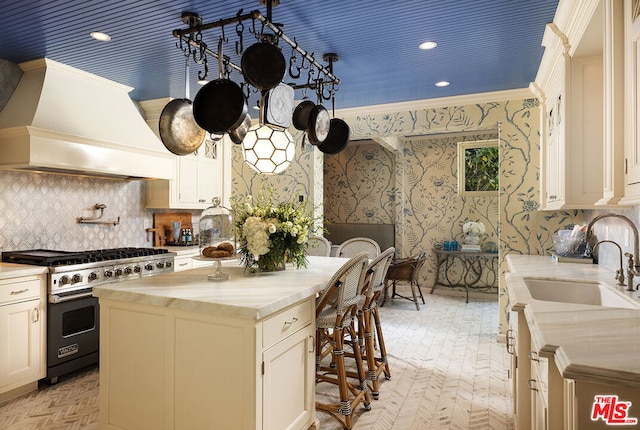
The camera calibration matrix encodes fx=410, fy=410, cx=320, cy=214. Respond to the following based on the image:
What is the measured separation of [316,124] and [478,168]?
4.46 metres

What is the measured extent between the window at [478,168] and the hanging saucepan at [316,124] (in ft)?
14.1

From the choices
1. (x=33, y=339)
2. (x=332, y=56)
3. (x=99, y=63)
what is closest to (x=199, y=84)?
(x=99, y=63)

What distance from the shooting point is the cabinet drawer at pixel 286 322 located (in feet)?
6.20

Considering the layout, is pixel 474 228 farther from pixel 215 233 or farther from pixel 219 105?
pixel 219 105

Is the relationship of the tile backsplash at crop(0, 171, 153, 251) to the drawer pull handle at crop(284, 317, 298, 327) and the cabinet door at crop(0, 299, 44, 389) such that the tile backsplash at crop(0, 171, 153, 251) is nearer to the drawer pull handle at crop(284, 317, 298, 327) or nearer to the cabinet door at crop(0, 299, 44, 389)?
the cabinet door at crop(0, 299, 44, 389)

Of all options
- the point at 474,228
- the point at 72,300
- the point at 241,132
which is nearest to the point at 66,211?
the point at 72,300

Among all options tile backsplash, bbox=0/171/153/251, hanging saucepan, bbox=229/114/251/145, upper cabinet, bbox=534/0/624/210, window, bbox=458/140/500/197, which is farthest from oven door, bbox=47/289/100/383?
window, bbox=458/140/500/197

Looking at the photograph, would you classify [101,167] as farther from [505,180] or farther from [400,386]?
[505,180]

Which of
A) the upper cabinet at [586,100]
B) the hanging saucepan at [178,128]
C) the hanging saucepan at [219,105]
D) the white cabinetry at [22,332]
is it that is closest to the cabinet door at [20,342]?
the white cabinetry at [22,332]

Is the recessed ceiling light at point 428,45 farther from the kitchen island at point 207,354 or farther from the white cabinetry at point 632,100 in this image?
the kitchen island at point 207,354

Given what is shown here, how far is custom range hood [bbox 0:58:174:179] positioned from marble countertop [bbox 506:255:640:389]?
11.1 feet

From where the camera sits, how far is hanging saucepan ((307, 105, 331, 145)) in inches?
116

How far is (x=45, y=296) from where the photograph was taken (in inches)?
121

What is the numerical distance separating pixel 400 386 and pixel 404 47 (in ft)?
8.52
